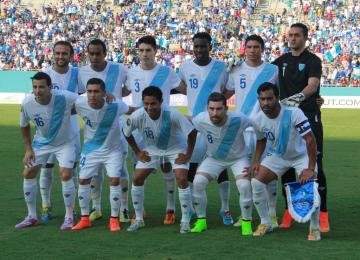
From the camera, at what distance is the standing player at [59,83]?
912 centimetres

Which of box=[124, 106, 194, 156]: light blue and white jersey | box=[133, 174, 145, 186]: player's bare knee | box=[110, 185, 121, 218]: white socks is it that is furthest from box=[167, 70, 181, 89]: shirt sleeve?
box=[110, 185, 121, 218]: white socks

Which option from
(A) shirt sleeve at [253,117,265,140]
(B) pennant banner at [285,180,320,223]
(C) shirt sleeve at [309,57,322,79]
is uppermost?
(C) shirt sleeve at [309,57,322,79]

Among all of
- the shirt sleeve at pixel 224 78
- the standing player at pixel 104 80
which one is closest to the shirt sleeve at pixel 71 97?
the standing player at pixel 104 80

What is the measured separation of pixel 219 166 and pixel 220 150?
0.19 m

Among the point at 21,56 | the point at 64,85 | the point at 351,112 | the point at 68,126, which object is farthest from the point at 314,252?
the point at 21,56

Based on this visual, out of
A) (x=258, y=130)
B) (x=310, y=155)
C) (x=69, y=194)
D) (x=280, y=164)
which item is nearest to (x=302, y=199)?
(x=310, y=155)

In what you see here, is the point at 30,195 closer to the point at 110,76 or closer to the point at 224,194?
the point at 110,76

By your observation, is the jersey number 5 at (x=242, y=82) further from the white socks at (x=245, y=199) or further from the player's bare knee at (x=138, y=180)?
the player's bare knee at (x=138, y=180)

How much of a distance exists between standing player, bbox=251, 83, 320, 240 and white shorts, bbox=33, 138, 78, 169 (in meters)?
2.25

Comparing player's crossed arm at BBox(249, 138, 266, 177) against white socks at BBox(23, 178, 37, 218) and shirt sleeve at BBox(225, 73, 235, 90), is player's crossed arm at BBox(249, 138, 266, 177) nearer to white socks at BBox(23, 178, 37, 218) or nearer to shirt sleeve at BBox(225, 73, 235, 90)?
shirt sleeve at BBox(225, 73, 235, 90)

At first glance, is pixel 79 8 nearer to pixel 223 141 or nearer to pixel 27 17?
pixel 27 17

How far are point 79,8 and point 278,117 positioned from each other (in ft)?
120

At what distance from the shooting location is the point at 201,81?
9172mm

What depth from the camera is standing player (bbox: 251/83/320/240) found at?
7.83m
